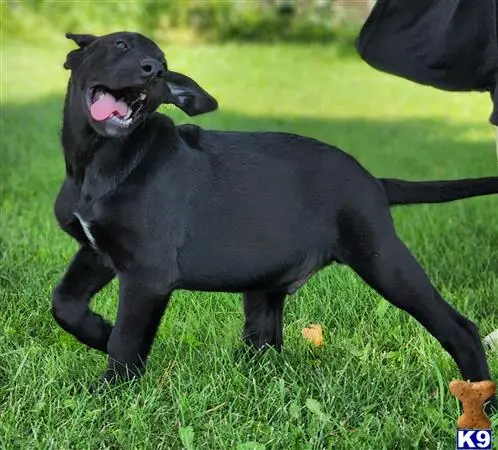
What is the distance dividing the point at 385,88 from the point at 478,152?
4195 millimetres

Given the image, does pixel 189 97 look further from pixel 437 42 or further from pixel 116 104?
pixel 437 42

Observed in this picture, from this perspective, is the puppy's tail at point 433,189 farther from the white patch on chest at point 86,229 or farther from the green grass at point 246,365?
the white patch on chest at point 86,229

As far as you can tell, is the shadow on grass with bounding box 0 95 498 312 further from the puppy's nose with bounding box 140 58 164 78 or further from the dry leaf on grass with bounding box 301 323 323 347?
the puppy's nose with bounding box 140 58 164 78

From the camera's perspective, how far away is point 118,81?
2.33 m

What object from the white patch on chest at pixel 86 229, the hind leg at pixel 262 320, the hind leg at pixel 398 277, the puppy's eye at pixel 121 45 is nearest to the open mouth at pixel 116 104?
the puppy's eye at pixel 121 45

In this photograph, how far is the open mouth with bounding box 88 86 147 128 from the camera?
239 cm

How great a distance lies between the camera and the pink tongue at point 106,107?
2.39 m

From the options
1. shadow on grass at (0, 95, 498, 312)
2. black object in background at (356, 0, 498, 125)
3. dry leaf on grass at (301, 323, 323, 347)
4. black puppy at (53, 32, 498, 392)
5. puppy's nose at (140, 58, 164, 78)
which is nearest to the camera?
puppy's nose at (140, 58, 164, 78)

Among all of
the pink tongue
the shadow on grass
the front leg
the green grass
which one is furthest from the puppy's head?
the shadow on grass

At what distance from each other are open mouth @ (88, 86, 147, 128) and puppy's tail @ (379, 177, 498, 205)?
0.73 m

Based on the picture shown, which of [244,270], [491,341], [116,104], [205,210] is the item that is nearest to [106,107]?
[116,104]

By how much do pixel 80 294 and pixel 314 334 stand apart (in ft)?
2.81

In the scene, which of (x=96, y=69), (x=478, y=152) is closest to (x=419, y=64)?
(x=96, y=69)

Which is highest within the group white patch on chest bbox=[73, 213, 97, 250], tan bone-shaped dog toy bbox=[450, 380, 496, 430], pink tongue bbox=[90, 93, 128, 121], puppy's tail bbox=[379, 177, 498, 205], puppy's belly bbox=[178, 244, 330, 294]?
pink tongue bbox=[90, 93, 128, 121]
